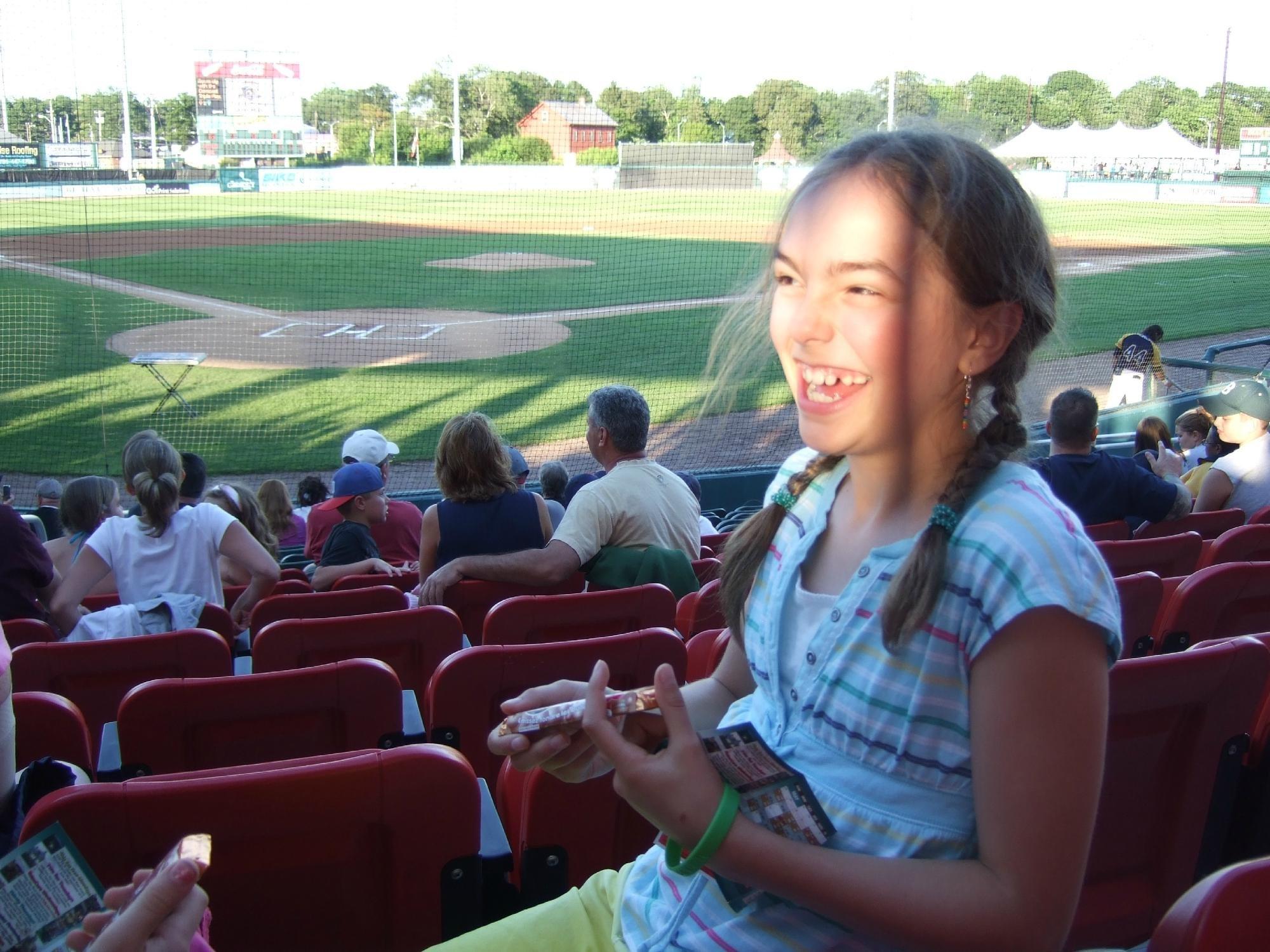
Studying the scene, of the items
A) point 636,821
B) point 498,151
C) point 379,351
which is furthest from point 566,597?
point 498,151

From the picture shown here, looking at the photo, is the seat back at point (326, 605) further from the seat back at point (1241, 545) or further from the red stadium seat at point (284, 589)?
the seat back at point (1241, 545)

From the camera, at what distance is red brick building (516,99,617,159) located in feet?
133

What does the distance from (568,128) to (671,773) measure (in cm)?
4220

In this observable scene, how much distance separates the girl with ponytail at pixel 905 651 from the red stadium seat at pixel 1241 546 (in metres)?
2.78

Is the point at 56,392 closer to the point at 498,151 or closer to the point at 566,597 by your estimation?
the point at 566,597

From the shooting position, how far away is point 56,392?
37.3ft

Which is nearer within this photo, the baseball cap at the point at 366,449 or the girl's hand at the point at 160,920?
the girl's hand at the point at 160,920

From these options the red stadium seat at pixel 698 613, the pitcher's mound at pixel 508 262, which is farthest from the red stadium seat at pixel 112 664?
the pitcher's mound at pixel 508 262

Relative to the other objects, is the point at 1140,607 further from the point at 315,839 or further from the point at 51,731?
the point at 51,731

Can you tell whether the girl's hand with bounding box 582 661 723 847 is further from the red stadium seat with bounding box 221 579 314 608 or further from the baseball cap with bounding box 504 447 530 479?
the baseball cap with bounding box 504 447 530 479

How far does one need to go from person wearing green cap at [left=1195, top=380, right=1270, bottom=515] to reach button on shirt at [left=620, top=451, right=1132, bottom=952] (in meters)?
4.17

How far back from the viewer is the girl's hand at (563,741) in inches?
47.2

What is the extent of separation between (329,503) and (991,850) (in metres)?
4.13

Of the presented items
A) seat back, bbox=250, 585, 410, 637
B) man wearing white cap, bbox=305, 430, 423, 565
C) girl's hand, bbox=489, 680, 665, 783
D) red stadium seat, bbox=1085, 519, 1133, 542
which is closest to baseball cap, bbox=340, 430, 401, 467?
man wearing white cap, bbox=305, 430, 423, 565
